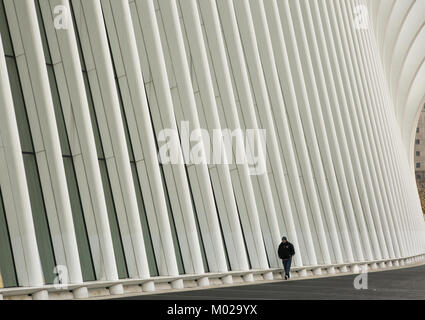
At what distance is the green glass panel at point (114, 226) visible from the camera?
17.0 m

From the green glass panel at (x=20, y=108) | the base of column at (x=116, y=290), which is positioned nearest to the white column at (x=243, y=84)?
the green glass panel at (x=20, y=108)

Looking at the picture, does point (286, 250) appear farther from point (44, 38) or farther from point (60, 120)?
point (44, 38)

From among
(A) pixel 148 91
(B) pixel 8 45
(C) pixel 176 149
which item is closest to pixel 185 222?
(C) pixel 176 149

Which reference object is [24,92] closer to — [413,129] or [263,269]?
[263,269]

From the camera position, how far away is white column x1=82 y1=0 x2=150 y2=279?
1647 cm

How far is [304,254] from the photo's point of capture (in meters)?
24.3

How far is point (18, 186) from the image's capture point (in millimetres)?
13367

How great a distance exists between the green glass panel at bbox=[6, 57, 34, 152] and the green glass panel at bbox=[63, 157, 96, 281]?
1.17 meters

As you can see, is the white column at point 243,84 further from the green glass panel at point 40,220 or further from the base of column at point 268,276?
the green glass panel at point 40,220

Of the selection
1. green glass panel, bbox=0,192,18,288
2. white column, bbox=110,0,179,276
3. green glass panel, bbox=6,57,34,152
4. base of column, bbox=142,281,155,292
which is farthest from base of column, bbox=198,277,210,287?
green glass panel, bbox=6,57,34,152

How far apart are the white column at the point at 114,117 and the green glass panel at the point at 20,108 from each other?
1963 millimetres

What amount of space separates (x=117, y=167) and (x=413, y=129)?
197ft

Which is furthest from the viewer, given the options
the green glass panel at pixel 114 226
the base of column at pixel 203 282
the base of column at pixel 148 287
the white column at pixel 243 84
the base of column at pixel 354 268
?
the base of column at pixel 354 268

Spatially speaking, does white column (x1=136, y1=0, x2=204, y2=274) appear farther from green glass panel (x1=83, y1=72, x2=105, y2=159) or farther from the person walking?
the person walking
